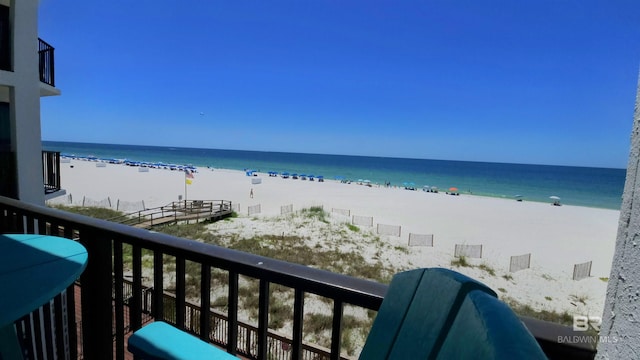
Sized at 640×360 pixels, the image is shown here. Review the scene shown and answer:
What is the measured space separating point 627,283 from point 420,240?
1297 cm

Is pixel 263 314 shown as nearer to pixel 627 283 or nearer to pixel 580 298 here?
pixel 627 283

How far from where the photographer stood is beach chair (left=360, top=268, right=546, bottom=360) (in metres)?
0.44

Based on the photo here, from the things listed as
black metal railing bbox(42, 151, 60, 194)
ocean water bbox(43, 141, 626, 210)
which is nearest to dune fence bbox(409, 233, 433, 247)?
ocean water bbox(43, 141, 626, 210)

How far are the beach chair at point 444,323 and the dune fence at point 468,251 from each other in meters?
11.5

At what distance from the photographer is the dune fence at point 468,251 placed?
36.9ft

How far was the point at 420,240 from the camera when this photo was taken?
12984mm

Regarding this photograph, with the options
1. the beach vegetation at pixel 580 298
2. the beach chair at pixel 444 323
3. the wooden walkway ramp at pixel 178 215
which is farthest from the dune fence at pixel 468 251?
the beach chair at pixel 444 323

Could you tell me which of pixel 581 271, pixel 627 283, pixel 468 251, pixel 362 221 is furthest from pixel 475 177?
pixel 627 283

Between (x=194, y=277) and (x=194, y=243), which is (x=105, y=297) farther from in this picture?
(x=194, y=277)

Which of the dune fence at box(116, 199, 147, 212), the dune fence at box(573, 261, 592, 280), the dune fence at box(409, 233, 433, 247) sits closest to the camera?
the dune fence at box(573, 261, 592, 280)

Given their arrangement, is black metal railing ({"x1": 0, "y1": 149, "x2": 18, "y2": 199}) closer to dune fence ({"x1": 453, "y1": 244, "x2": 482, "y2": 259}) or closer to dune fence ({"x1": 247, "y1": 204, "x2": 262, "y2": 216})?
dune fence ({"x1": 453, "y1": 244, "x2": 482, "y2": 259})

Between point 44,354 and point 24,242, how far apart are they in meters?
1.30

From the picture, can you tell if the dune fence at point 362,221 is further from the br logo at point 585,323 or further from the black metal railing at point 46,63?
the br logo at point 585,323

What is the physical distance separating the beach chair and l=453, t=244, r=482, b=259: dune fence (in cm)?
1151
